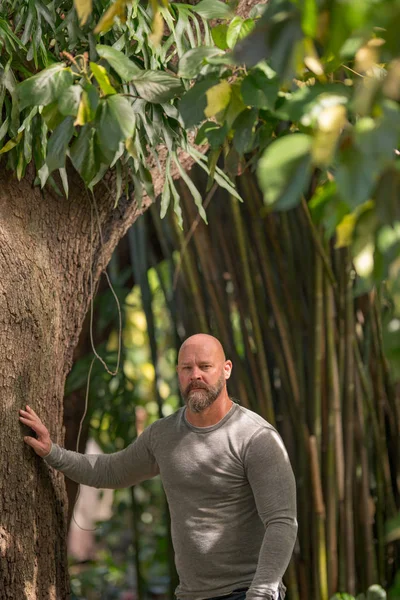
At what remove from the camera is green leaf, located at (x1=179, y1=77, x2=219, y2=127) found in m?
1.12

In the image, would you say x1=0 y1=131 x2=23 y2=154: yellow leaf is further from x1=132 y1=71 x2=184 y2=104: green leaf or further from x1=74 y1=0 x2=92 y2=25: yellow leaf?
x1=74 y1=0 x2=92 y2=25: yellow leaf

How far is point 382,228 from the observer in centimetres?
80

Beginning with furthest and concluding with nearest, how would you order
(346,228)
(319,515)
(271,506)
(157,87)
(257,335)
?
(257,335) → (319,515) → (271,506) → (157,87) → (346,228)

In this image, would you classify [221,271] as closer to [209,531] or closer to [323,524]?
[323,524]

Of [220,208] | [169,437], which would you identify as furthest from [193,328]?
[169,437]

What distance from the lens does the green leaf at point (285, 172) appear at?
738mm

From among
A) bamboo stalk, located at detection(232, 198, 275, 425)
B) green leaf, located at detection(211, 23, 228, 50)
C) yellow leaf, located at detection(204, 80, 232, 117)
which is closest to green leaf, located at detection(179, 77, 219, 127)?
yellow leaf, located at detection(204, 80, 232, 117)

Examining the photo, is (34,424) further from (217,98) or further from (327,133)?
(327,133)

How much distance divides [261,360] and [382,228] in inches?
78.8

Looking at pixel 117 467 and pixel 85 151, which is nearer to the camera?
pixel 85 151

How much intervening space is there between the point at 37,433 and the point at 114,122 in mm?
883

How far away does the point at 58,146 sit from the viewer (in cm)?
120

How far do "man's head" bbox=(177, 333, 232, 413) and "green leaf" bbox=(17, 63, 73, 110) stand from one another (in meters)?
0.85

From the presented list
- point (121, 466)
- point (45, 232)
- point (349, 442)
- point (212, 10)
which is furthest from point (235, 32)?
point (349, 442)
